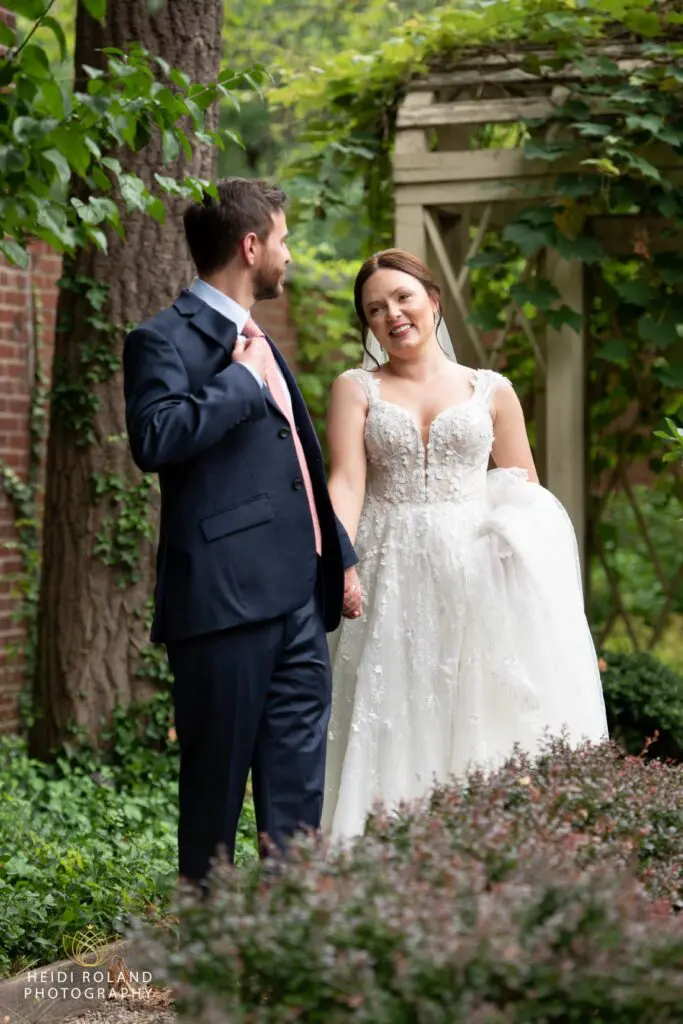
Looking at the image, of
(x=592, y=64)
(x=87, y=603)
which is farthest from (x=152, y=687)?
(x=592, y=64)

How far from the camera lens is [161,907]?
411cm

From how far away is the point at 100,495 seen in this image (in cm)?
582

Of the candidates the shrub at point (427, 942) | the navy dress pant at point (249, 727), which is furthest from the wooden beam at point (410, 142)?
the shrub at point (427, 942)

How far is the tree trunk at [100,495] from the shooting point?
19.0 feet

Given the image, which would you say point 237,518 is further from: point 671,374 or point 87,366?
point 671,374

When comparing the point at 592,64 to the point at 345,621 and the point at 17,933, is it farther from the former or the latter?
the point at 17,933

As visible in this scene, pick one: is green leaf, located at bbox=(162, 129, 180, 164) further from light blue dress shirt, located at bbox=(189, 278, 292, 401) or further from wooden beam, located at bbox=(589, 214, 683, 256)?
wooden beam, located at bbox=(589, 214, 683, 256)

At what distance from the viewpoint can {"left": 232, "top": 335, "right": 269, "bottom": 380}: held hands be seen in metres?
3.39

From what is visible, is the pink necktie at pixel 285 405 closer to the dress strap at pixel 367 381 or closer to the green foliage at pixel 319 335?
the dress strap at pixel 367 381

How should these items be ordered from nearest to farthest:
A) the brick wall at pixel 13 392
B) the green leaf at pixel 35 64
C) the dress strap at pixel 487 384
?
the green leaf at pixel 35 64
the dress strap at pixel 487 384
the brick wall at pixel 13 392

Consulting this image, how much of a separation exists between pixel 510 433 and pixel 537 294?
5.82 feet

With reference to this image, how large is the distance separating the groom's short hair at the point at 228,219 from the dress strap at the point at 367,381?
896mm

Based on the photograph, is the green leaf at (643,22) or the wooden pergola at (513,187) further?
the wooden pergola at (513,187)

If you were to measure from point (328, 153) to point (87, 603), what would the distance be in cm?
250
